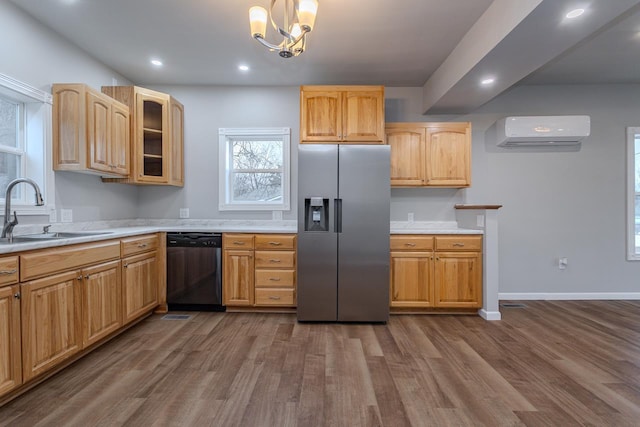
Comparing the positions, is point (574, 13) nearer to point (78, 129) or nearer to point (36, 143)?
point (78, 129)

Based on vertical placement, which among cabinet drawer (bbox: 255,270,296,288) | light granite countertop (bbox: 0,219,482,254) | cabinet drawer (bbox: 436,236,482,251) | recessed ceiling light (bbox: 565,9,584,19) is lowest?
cabinet drawer (bbox: 255,270,296,288)

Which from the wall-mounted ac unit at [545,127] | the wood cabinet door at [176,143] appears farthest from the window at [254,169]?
the wall-mounted ac unit at [545,127]

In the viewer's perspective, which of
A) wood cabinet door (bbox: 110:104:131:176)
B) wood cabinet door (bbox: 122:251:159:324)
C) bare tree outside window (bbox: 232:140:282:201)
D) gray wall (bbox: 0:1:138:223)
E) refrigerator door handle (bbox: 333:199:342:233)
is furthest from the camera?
bare tree outside window (bbox: 232:140:282:201)

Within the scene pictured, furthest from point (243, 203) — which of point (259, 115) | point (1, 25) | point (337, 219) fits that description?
point (1, 25)

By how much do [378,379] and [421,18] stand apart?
2771mm

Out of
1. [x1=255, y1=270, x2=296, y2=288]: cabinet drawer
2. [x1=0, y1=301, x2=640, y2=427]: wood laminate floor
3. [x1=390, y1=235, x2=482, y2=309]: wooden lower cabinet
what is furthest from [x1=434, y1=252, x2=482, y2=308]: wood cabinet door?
[x1=255, y1=270, x2=296, y2=288]: cabinet drawer

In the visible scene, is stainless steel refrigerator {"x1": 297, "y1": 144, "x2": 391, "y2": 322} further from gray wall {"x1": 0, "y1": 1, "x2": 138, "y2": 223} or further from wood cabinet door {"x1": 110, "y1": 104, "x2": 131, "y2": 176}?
gray wall {"x1": 0, "y1": 1, "x2": 138, "y2": 223}

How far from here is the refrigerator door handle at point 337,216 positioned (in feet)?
10.3

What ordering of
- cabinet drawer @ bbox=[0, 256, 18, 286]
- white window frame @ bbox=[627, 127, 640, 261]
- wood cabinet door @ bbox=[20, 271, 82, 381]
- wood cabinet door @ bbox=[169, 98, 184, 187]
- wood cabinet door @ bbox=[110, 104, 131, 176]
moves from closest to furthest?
cabinet drawer @ bbox=[0, 256, 18, 286] < wood cabinet door @ bbox=[20, 271, 82, 381] < wood cabinet door @ bbox=[110, 104, 131, 176] < wood cabinet door @ bbox=[169, 98, 184, 187] < white window frame @ bbox=[627, 127, 640, 261]

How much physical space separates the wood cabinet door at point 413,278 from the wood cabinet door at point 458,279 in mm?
85

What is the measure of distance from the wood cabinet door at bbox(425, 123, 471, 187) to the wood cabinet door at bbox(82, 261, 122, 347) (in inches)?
131

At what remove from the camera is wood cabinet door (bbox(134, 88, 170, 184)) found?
10.9 feet

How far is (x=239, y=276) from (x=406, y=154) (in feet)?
7.73

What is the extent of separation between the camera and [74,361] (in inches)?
90.4
